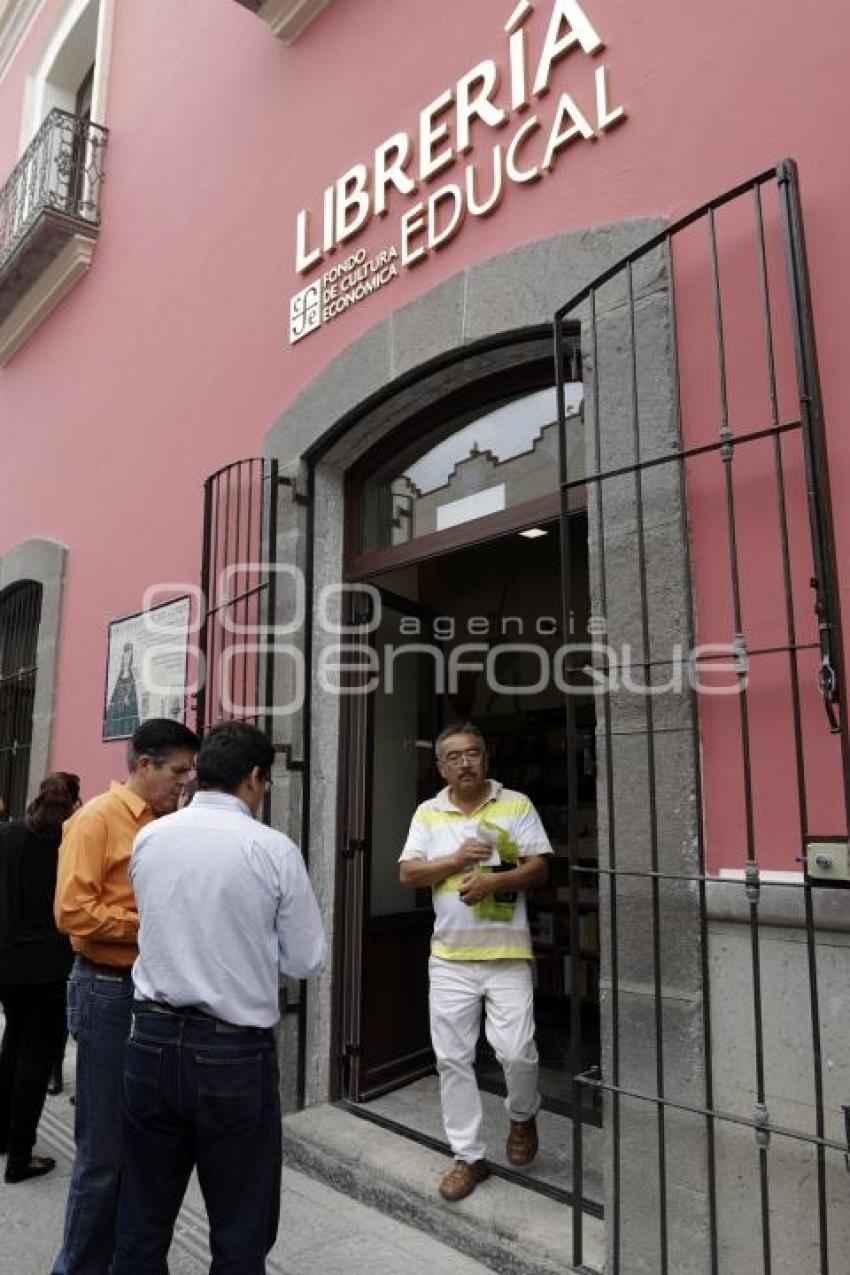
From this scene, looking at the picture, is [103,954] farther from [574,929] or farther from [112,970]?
[574,929]

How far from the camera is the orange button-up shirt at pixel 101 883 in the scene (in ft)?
9.64

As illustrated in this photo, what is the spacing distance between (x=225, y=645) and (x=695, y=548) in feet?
8.96

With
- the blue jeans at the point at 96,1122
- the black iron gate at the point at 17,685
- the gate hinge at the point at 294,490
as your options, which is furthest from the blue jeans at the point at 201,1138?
the black iron gate at the point at 17,685

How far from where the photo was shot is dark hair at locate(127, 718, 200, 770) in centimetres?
313

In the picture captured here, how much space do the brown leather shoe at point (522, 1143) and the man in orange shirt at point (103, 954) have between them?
1496 millimetres

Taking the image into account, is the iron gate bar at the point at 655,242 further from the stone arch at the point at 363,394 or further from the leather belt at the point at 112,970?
the leather belt at the point at 112,970

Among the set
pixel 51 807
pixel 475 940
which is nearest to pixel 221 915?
pixel 475 940

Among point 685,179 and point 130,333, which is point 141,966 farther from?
point 130,333

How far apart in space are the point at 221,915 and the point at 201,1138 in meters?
0.52

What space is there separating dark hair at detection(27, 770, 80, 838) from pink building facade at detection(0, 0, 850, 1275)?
36.3 inches

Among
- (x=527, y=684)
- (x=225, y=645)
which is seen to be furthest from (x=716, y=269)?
(x=527, y=684)

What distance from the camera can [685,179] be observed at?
314 cm

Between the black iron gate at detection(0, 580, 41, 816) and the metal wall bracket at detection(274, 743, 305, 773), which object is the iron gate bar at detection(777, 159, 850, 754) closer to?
the metal wall bracket at detection(274, 743, 305, 773)

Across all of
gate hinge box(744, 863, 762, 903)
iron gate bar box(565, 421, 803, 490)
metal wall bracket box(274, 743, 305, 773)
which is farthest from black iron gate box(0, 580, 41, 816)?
gate hinge box(744, 863, 762, 903)
